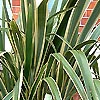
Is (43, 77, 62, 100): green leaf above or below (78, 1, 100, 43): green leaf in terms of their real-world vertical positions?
below

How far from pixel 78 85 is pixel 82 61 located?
97 millimetres

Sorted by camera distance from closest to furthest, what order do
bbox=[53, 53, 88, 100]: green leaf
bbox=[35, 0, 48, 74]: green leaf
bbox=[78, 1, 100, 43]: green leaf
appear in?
bbox=[53, 53, 88, 100]: green leaf < bbox=[35, 0, 48, 74]: green leaf < bbox=[78, 1, 100, 43]: green leaf

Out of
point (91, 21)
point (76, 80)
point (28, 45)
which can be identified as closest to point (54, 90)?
point (76, 80)

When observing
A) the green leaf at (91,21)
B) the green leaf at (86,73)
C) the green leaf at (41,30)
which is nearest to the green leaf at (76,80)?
the green leaf at (86,73)

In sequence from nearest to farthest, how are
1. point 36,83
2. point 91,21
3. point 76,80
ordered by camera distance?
point 76,80, point 36,83, point 91,21

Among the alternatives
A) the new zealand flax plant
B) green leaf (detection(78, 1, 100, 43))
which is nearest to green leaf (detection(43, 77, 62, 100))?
the new zealand flax plant

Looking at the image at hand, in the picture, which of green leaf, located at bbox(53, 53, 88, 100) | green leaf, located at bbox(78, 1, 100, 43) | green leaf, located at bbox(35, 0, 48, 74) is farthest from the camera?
green leaf, located at bbox(78, 1, 100, 43)

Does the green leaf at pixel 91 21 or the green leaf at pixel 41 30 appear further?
the green leaf at pixel 91 21

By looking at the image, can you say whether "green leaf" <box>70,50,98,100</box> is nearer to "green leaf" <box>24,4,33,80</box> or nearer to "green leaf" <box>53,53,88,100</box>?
"green leaf" <box>53,53,88,100</box>

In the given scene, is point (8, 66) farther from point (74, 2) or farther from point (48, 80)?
point (74, 2)

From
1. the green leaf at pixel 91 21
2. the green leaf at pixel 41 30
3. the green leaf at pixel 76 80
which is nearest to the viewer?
the green leaf at pixel 76 80

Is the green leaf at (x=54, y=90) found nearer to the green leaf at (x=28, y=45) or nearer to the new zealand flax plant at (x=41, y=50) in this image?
the new zealand flax plant at (x=41, y=50)

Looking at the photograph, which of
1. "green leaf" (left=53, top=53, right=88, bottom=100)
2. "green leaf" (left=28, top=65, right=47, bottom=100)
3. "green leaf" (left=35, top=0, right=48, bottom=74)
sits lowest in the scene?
"green leaf" (left=28, top=65, right=47, bottom=100)

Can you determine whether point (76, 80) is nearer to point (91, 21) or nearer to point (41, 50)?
point (41, 50)
